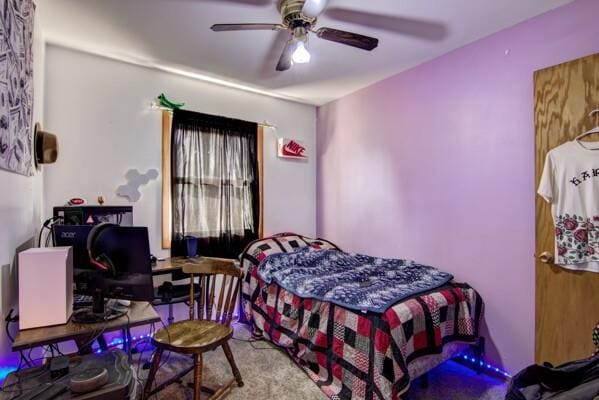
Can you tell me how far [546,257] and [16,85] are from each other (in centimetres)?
311

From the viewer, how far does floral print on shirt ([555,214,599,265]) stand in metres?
1.80

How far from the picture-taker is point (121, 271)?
1.50 m

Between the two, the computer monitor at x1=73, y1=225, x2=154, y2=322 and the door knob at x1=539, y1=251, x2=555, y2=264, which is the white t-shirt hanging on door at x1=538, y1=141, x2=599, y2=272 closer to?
the door knob at x1=539, y1=251, x2=555, y2=264

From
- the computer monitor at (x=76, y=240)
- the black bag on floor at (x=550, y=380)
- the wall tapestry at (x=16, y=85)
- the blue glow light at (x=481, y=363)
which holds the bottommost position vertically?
the blue glow light at (x=481, y=363)

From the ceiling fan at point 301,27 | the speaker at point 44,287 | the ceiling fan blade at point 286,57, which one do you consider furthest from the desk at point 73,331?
the ceiling fan blade at point 286,57

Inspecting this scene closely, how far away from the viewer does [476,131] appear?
2.48 m

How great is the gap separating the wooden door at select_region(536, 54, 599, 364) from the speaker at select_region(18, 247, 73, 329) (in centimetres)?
273

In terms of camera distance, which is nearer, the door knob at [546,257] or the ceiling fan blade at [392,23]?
the door knob at [546,257]

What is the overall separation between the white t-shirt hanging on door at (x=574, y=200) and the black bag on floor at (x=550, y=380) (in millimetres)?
925

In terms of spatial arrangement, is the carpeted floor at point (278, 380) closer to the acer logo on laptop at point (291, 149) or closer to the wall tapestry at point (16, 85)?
the wall tapestry at point (16, 85)

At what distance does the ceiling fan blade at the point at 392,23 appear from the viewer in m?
2.11

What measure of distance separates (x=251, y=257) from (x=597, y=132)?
276cm

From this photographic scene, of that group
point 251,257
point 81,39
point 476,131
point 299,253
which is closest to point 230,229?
point 251,257

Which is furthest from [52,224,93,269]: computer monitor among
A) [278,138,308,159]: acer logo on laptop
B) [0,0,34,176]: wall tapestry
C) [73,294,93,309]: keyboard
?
[278,138,308,159]: acer logo on laptop
